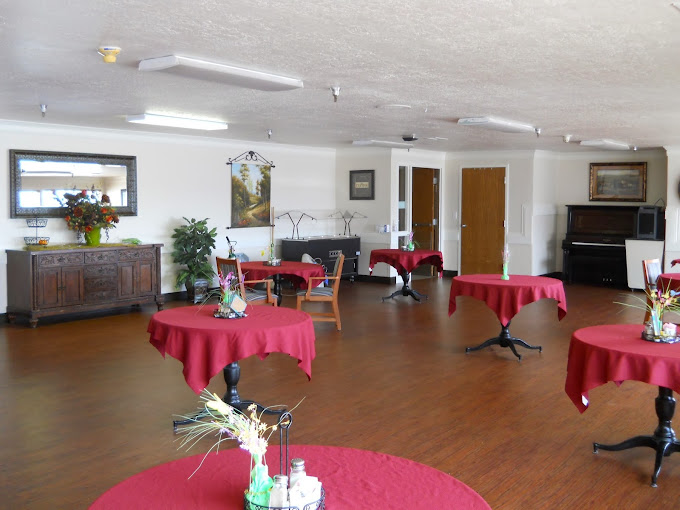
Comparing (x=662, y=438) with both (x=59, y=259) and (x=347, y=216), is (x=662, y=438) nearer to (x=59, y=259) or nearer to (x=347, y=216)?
(x=59, y=259)

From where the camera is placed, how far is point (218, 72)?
5.07 meters

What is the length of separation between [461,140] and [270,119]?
3800mm

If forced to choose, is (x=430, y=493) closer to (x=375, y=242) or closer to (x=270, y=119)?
(x=270, y=119)

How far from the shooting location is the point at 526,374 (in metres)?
6.55

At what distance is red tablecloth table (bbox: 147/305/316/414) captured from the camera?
15.3ft

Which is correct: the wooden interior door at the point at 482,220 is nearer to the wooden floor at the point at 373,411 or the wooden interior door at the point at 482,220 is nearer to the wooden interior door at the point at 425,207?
the wooden interior door at the point at 425,207

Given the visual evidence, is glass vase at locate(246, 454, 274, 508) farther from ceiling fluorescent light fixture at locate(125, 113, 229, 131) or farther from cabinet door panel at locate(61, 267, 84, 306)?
cabinet door panel at locate(61, 267, 84, 306)

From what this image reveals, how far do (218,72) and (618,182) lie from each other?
10.6m

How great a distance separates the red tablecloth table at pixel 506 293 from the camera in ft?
23.4

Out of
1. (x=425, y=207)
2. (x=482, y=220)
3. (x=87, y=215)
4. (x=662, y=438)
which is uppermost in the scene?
(x=425, y=207)

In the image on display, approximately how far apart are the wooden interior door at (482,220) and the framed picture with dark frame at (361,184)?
80.5 inches

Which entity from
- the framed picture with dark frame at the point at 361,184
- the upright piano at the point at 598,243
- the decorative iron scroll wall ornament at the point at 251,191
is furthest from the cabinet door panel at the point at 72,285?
the upright piano at the point at 598,243

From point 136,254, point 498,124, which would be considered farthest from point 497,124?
point 136,254

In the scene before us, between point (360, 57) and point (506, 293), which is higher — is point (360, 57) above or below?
above
